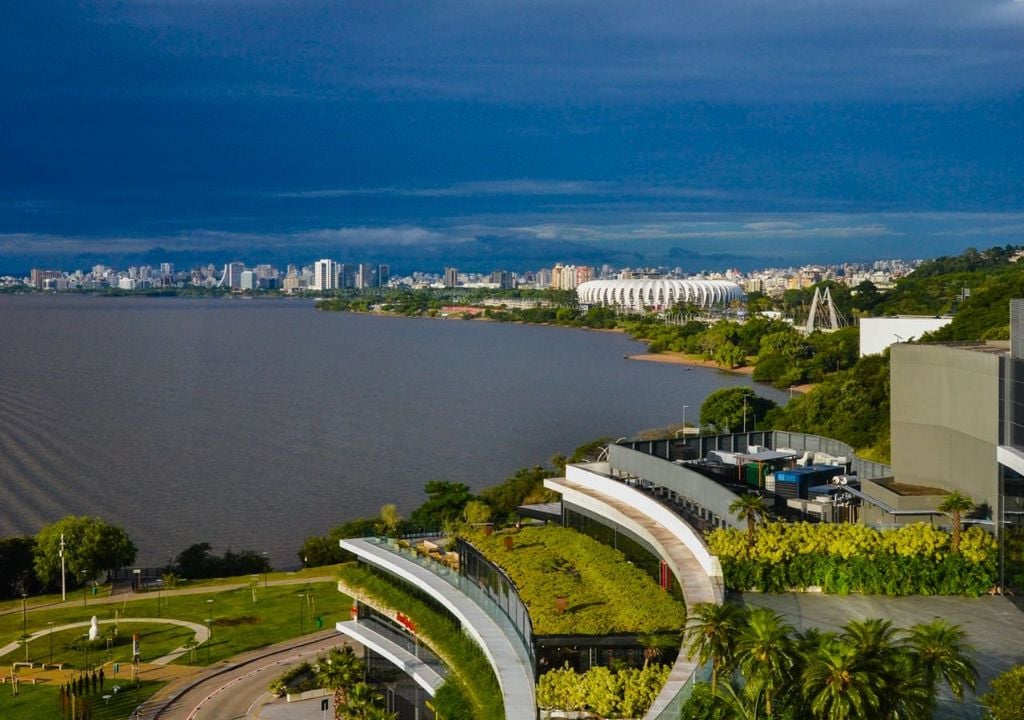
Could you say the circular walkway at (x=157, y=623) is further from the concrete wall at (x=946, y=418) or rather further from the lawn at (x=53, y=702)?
the concrete wall at (x=946, y=418)

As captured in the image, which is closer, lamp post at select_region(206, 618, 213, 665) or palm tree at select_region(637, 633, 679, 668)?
palm tree at select_region(637, 633, 679, 668)

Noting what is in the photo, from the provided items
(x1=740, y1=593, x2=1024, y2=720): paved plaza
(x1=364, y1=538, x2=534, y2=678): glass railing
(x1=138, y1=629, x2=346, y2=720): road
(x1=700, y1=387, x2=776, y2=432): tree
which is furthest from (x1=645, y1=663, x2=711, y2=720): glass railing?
(x1=700, y1=387, x2=776, y2=432): tree

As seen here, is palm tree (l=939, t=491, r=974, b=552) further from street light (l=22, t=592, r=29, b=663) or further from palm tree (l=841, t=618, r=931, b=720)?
street light (l=22, t=592, r=29, b=663)

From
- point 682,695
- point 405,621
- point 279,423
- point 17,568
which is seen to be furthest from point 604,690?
point 279,423

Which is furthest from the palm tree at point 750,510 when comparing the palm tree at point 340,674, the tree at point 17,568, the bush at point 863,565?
the tree at point 17,568

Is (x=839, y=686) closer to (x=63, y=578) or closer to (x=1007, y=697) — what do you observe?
(x=1007, y=697)
